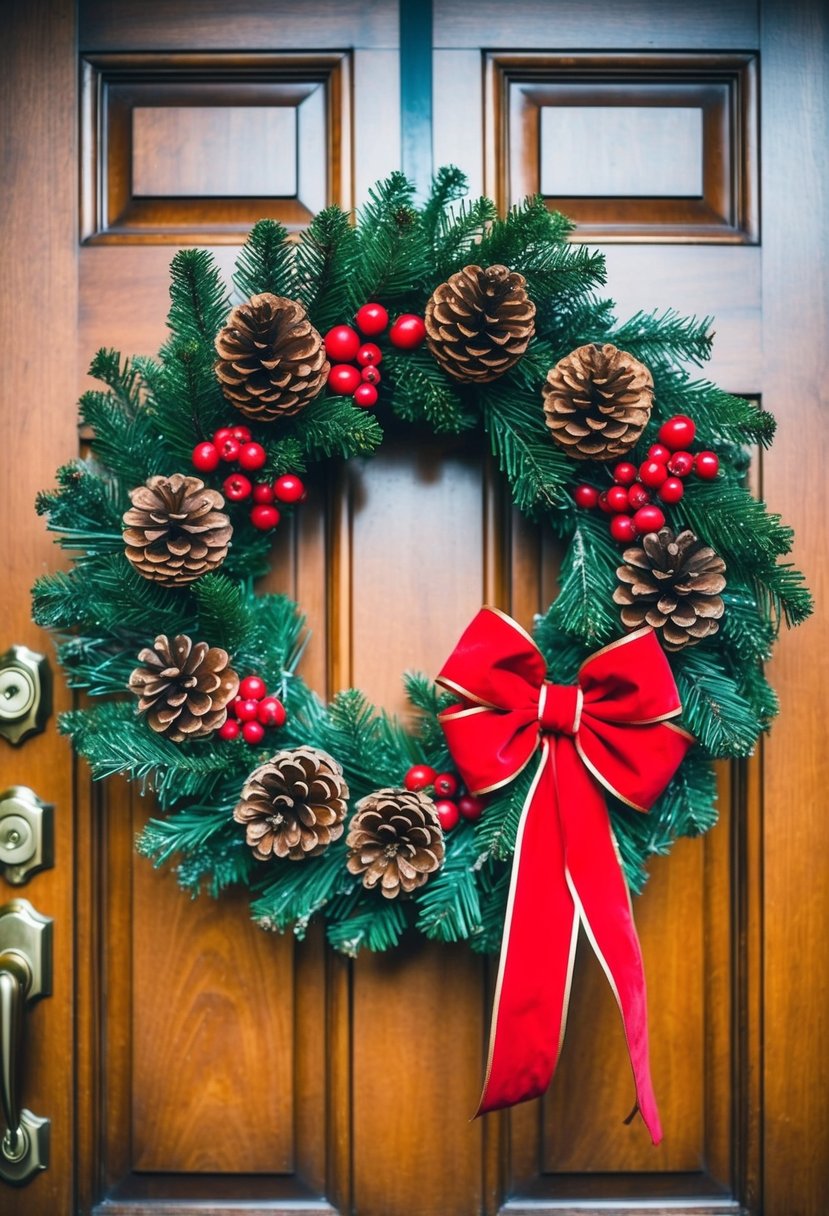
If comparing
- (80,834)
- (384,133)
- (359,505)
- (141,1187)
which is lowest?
(141,1187)

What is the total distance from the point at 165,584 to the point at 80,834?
256 millimetres

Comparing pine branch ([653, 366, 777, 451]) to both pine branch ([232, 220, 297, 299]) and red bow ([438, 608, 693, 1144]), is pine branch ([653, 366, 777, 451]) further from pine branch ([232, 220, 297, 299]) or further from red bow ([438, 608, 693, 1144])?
pine branch ([232, 220, 297, 299])

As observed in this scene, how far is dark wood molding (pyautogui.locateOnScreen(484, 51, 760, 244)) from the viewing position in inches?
31.7

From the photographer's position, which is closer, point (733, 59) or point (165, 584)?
point (165, 584)

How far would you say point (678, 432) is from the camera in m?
0.71

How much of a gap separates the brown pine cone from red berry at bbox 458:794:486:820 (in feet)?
1.10

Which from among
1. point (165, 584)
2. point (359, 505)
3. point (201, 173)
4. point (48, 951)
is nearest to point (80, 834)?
point (48, 951)

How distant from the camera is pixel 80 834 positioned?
809mm

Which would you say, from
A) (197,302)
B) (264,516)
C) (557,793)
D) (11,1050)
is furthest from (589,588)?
(11,1050)

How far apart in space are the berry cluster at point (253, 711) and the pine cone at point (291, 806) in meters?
0.04

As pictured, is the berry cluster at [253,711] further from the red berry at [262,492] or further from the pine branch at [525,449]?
the pine branch at [525,449]

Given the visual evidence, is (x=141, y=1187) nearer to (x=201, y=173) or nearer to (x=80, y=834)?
(x=80, y=834)

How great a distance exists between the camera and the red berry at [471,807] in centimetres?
74

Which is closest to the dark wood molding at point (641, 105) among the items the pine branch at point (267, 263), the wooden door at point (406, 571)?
the wooden door at point (406, 571)
